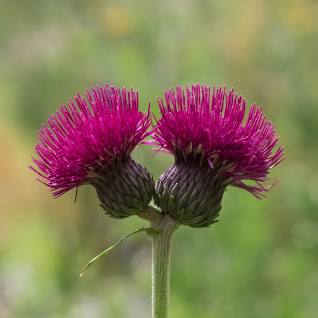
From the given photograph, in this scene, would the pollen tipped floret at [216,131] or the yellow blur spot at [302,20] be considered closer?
the pollen tipped floret at [216,131]

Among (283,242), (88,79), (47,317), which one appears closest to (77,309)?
(47,317)

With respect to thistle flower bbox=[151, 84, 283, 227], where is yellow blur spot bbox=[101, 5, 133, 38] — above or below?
below

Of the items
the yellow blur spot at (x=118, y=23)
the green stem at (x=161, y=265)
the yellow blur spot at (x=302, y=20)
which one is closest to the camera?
the green stem at (x=161, y=265)

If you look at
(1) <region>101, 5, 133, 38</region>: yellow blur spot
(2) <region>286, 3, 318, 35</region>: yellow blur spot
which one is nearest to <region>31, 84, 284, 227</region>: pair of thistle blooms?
(2) <region>286, 3, 318, 35</region>: yellow blur spot

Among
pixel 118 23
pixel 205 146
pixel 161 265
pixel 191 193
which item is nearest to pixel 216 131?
pixel 205 146

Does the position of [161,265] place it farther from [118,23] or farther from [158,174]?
[118,23]

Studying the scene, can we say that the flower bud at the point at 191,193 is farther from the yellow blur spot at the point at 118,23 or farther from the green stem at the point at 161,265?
the yellow blur spot at the point at 118,23

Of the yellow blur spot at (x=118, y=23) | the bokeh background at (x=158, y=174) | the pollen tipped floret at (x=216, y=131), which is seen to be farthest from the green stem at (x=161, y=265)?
the yellow blur spot at (x=118, y=23)

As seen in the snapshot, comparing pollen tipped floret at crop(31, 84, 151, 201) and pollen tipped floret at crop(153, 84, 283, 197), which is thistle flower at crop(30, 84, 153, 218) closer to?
pollen tipped floret at crop(31, 84, 151, 201)
